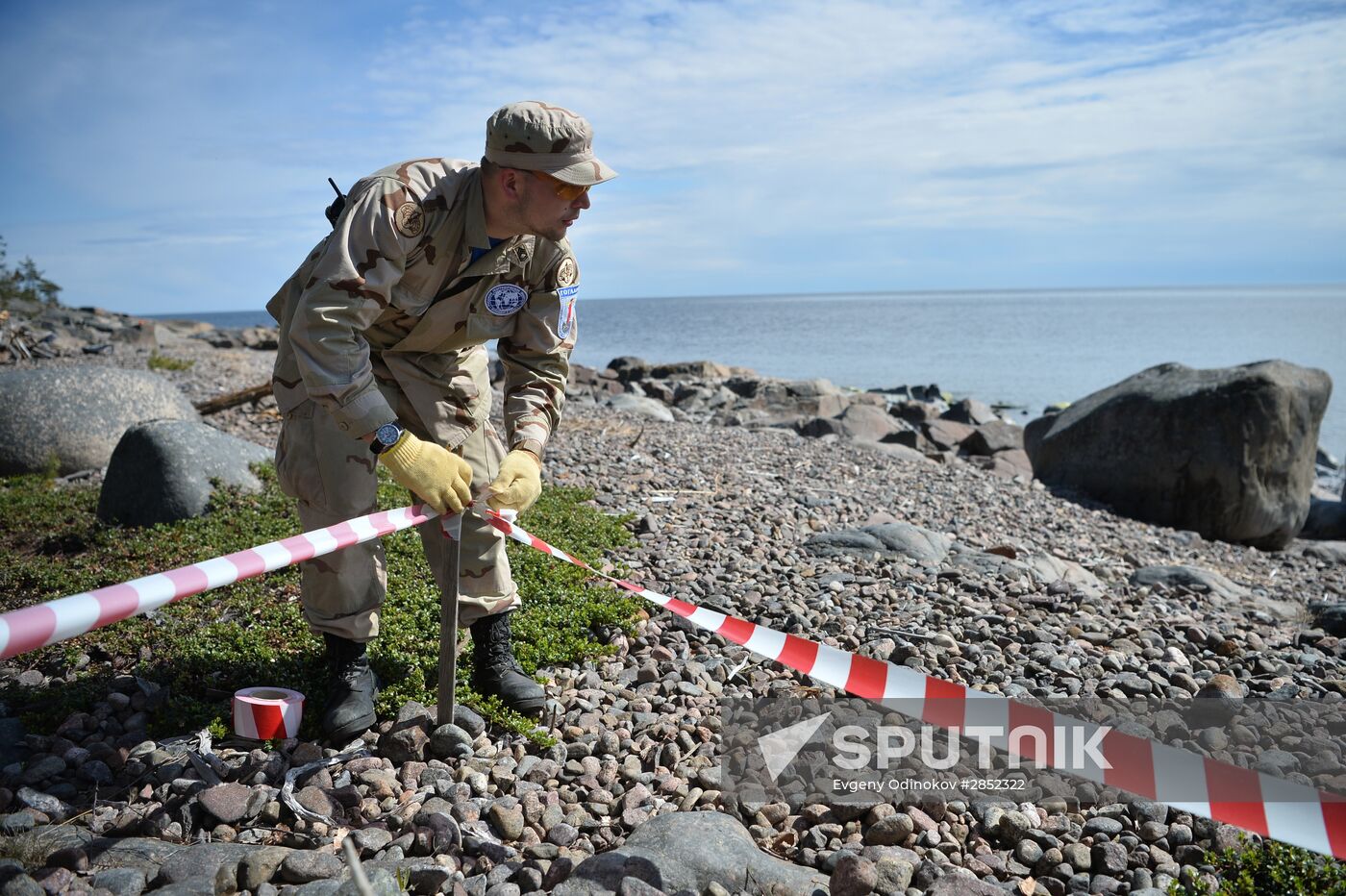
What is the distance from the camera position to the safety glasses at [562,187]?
124 inches

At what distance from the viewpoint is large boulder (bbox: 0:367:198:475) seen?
7.86 m

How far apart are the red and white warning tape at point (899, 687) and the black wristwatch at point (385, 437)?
0.23 metres

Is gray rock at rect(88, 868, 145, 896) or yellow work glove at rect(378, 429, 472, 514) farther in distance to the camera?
yellow work glove at rect(378, 429, 472, 514)

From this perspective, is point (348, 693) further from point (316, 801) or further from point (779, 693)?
point (779, 693)

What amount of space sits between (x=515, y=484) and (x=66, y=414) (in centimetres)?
657

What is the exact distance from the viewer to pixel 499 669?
3768 mm

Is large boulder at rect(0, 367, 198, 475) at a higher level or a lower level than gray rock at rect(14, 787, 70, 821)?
higher

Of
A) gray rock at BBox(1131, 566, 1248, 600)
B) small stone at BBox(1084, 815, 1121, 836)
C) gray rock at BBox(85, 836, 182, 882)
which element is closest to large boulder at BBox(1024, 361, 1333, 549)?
gray rock at BBox(1131, 566, 1248, 600)

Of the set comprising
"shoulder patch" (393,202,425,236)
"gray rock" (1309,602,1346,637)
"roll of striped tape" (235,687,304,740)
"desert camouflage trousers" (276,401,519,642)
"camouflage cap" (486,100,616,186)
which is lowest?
"gray rock" (1309,602,1346,637)

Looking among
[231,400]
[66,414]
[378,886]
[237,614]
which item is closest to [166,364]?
[231,400]

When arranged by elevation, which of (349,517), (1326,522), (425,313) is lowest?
(1326,522)

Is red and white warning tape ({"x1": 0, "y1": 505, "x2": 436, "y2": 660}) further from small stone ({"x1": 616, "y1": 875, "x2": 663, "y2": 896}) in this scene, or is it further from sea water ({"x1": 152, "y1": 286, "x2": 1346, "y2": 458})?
sea water ({"x1": 152, "y1": 286, "x2": 1346, "y2": 458})

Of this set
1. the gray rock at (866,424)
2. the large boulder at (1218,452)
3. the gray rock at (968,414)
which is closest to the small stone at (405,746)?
the large boulder at (1218,452)

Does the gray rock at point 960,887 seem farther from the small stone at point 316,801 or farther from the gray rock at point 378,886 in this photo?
the small stone at point 316,801
